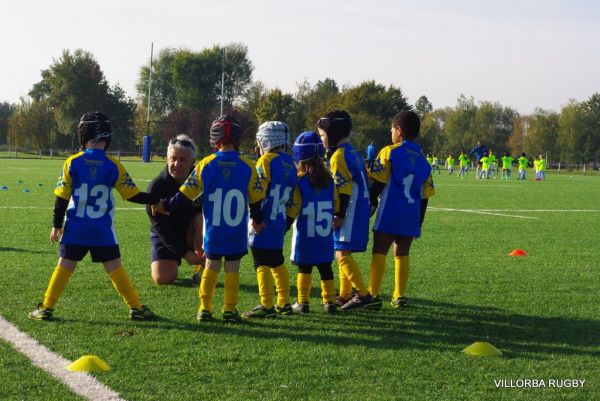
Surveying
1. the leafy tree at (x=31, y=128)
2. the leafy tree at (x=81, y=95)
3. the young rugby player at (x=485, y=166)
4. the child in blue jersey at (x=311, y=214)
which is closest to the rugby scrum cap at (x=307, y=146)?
the child in blue jersey at (x=311, y=214)

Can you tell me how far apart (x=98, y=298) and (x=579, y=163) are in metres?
79.6

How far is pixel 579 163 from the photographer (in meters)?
80.1

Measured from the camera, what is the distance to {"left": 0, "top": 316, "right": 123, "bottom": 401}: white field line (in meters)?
4.09

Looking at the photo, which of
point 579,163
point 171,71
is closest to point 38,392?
point 579,163

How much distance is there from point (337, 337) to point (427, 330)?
747 mm

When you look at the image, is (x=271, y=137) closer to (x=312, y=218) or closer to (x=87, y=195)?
(x=312, y=218)

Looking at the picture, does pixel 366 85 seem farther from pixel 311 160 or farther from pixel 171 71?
pixel 311 160

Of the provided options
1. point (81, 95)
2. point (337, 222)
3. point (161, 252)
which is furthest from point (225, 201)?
point (81, 95)

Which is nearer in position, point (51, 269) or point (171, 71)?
point (51, 269)

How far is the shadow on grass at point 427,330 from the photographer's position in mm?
5395

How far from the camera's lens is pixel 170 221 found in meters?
7.84

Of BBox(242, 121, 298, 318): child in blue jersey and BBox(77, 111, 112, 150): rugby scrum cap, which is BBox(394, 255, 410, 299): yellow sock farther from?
BBox(77, 111, 112, 150): rugby scrum cap

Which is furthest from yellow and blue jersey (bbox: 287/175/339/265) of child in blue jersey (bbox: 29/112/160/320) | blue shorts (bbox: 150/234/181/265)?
blue shorts (bbox: 150/234/181/265)

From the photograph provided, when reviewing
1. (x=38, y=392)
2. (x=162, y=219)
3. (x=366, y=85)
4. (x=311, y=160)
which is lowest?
(x=38, y=392)
